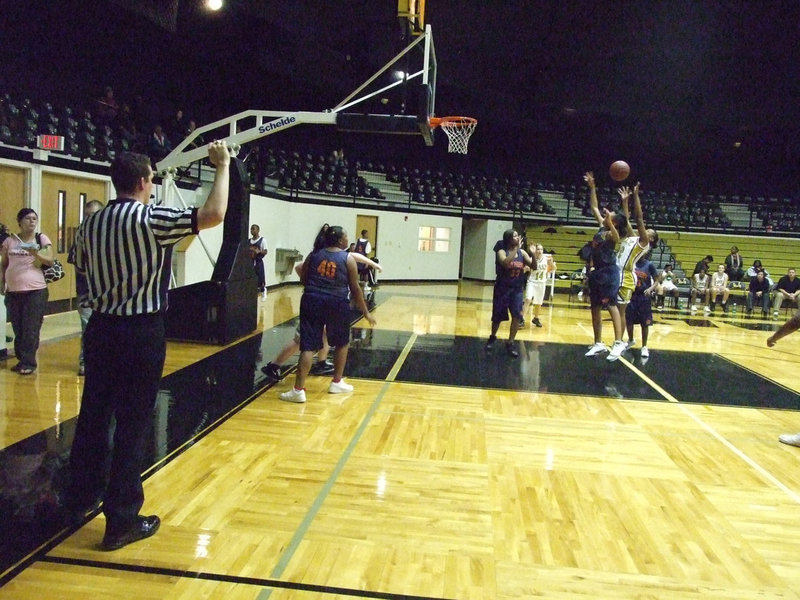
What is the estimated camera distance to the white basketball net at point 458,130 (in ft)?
35.0

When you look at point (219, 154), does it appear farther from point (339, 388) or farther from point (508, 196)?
point (508, 196)

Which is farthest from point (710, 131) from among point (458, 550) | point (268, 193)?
point (458, 550)

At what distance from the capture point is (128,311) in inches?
115

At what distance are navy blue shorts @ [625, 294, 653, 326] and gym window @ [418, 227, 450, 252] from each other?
Answer: 1520cm

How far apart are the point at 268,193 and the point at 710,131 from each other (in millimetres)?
17851

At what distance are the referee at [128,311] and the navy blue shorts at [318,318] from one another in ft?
8.74

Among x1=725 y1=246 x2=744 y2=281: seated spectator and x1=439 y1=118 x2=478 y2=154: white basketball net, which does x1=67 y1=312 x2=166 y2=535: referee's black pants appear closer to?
x1=439 y1=118 x2=478 y2=154: white basketball net

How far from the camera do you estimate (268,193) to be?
17.1 metres

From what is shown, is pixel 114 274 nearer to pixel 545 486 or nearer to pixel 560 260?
pixel 545 486

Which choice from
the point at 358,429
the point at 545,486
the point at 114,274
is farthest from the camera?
the point at 358,429

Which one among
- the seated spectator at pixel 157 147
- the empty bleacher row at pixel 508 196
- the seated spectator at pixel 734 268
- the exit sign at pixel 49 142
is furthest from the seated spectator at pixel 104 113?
the seated spectator at pixel 734 268

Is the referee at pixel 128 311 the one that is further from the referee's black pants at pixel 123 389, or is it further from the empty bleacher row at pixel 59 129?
the empty bleacher row at pixel 59 129

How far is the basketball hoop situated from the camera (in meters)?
10.4

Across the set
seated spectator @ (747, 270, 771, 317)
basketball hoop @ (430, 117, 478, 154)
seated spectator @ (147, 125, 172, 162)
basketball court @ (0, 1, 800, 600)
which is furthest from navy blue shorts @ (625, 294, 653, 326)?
seated spectator @ (747, 270, 771, 317)
